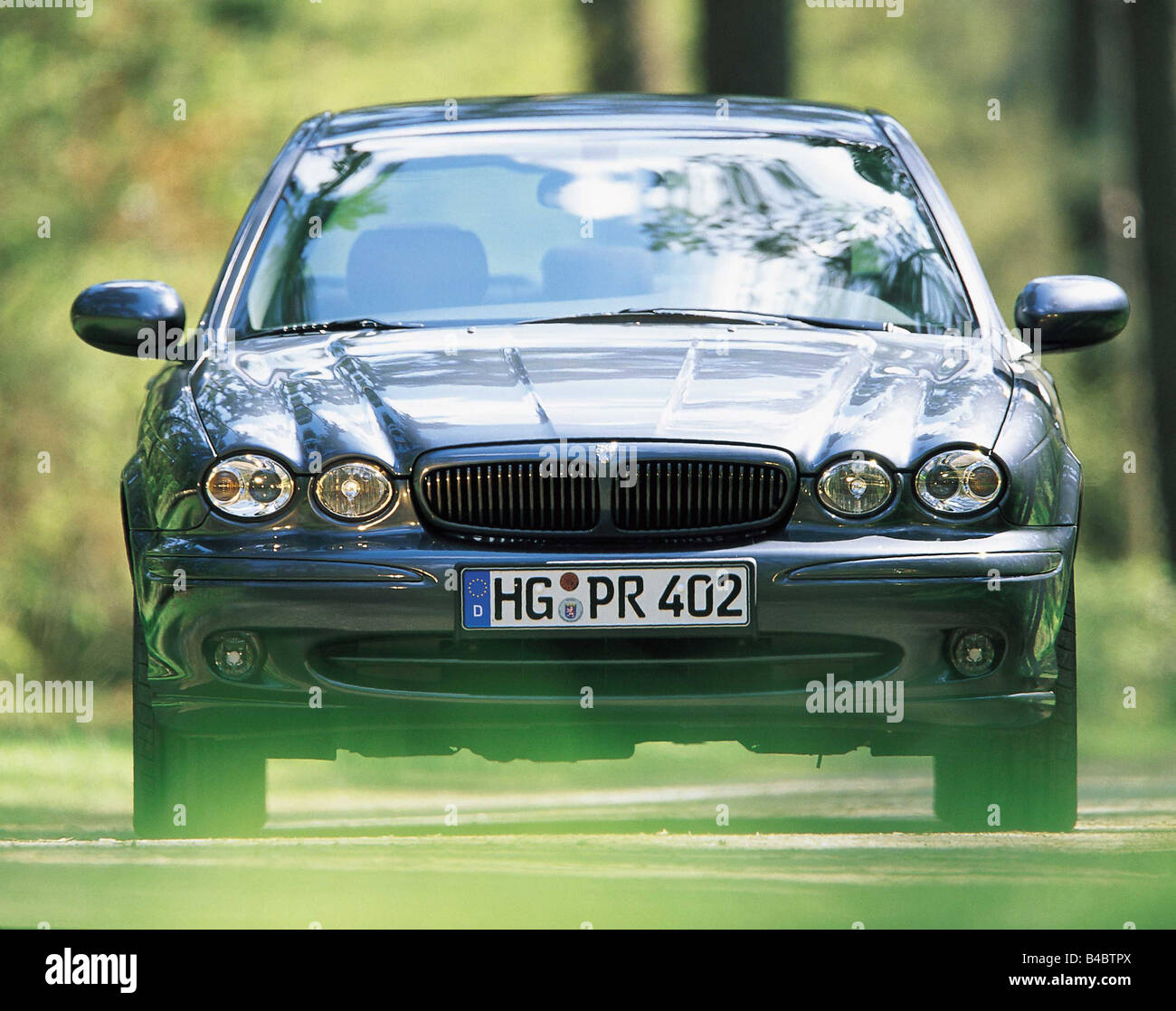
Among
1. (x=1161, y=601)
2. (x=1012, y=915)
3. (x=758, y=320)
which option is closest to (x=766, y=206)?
(x=758, y=320)

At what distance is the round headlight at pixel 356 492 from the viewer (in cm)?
446

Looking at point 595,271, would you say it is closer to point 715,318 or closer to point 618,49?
point 715,318

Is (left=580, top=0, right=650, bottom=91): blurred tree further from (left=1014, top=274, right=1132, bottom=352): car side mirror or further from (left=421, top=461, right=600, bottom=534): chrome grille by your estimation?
(left=421, top=461, right=600, bottom=534): chrome grille

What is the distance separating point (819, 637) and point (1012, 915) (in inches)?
31.4

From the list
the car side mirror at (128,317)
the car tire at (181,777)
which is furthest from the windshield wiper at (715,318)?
the car tire at (181,777)

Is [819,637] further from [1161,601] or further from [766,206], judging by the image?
[1161,601]

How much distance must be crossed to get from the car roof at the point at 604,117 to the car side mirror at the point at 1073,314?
924 millimetres

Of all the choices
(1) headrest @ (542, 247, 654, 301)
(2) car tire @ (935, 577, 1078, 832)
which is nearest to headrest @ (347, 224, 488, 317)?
(1) headrest @ (542, 247, 654, 301)

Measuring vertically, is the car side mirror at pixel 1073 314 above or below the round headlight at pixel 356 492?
above

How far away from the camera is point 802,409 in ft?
15.0

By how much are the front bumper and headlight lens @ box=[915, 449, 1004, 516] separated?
0.08 meters

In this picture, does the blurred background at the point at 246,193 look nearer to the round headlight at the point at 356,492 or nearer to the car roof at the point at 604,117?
the car roof at the point at 604,117

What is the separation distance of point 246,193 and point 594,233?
14.8m

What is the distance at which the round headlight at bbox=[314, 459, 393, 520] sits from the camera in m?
4.46
